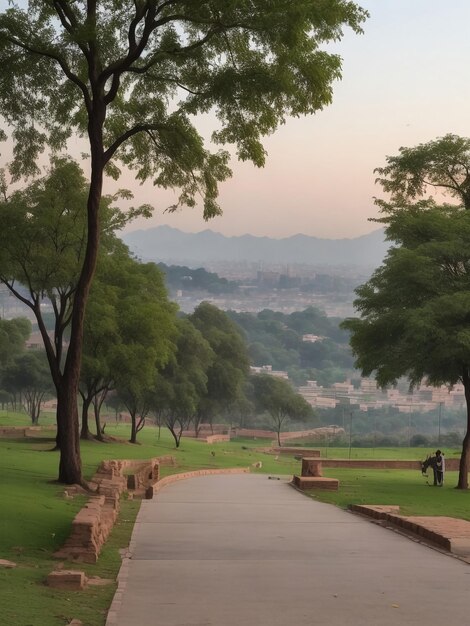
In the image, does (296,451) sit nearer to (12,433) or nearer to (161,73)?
(12,433)

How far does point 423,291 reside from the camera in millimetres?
32750

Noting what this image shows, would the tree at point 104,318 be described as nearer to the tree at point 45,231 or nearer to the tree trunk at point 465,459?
the tree at point 45,231

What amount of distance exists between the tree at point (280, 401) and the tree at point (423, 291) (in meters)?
70.3

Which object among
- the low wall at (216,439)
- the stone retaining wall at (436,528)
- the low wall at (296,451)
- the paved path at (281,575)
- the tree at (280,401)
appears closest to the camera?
the paved path at (281,575)

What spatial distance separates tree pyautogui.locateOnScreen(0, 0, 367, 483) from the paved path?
26.3ft

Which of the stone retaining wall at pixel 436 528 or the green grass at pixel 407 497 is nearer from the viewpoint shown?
the stone retaining wall at pixel 436 528

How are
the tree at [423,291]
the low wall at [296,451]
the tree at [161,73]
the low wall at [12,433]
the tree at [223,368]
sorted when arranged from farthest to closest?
the tree at [223,368] → the low wall at [296,451] → the low wall at [12,433] → the tree at [423,291] → the tree at [161,73]

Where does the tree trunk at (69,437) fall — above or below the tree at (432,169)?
below

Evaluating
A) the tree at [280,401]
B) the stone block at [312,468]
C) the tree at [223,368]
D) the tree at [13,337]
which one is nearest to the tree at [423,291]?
the stone block at [312,468]

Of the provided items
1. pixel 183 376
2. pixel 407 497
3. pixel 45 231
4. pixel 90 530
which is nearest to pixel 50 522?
pixel 90 530

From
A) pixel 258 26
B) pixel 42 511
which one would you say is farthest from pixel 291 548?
pixel 258 26

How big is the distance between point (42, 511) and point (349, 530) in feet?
17.5

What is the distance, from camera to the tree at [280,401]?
107562 mm

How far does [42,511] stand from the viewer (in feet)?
51.6
